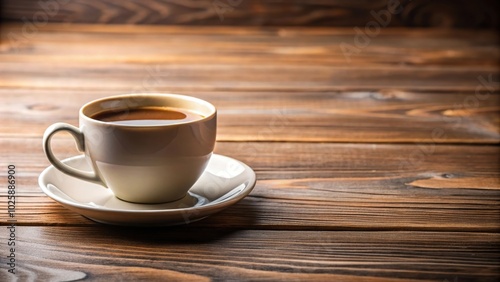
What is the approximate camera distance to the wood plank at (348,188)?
0.68 m

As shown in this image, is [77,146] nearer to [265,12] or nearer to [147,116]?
[147,116]

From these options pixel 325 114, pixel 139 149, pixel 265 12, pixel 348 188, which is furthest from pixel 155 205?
pixel 265 12

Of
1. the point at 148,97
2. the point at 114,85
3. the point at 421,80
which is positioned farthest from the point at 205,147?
the point at 421,80

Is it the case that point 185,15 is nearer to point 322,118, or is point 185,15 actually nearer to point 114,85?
point 114,85

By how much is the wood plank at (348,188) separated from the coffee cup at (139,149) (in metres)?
0.05

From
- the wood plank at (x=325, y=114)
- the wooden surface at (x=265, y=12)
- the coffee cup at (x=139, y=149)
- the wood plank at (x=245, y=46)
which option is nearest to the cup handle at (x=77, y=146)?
the coffee cup at (x=139, y=149)

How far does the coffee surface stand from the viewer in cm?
70

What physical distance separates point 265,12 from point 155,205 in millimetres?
1418

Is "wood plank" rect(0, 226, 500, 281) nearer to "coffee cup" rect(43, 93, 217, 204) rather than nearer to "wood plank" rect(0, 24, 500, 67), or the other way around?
"coffee cup" rect(43, 93, 217, 204)

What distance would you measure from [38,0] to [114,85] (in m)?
0.80

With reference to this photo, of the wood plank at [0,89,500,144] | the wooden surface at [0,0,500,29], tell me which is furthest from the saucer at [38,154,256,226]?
the wooden surface at [0,0,500,29]

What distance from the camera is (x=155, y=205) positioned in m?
0.69

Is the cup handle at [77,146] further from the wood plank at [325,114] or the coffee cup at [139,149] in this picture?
the wood plank at [325,114]

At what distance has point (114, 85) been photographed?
1.31 m
